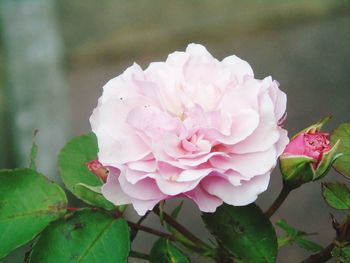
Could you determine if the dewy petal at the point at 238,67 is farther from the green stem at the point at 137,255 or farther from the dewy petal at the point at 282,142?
the green stem at the point at 137,255

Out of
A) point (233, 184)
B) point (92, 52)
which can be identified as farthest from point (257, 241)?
point (92, 52)

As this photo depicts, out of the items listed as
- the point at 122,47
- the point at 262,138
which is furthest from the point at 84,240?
the point at 122,47

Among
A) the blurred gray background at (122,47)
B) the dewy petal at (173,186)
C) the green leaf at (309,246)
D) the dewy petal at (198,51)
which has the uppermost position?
the dewy petal at (198,51)

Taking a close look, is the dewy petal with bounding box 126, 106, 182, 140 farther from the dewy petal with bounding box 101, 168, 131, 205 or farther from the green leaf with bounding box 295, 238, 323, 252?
the green leaf with bounding box 295, 238, 323, 252

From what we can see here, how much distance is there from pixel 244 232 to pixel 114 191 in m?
0.10

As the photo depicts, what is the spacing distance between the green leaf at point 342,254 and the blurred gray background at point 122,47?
54.1 inches

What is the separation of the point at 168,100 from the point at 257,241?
124 millimetres

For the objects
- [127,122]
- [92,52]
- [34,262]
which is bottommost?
[92,52]

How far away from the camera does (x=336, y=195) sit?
51 centimetres

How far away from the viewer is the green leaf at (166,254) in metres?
0.52

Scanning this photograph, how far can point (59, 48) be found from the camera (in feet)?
6.76

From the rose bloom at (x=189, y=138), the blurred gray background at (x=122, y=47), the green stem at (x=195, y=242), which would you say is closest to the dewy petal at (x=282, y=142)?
the rose bloom at (x=189, y=138)

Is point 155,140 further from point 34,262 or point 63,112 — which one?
point 63,112

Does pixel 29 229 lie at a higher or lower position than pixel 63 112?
higher
